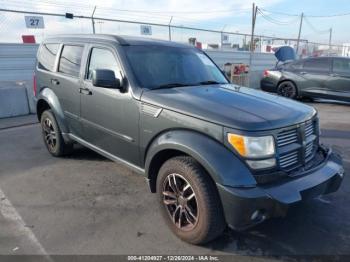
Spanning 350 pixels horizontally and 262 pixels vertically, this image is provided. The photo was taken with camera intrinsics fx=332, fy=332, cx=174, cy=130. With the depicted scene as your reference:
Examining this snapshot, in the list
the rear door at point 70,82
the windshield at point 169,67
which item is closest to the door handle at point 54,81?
the rear door at point 70,82

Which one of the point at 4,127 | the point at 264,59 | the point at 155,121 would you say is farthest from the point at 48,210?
the point at 264,59

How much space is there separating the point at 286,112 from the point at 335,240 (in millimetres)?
1302

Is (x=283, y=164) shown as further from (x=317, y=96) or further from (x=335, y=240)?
(x=317, y=96)

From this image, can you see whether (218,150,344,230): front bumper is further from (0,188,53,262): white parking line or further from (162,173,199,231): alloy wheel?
(0,188,53,262): white parking line

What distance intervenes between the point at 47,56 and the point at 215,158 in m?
3.81

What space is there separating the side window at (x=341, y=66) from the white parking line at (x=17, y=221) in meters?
10.00

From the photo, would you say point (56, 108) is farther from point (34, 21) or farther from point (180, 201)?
point (34, 21)

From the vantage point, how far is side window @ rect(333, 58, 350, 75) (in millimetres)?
10356

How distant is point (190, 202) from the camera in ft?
10.0

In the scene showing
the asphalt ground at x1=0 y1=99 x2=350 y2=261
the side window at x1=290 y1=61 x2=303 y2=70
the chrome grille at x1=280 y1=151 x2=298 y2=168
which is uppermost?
the side window at x1=290 y1=61 x2=303 y2=70

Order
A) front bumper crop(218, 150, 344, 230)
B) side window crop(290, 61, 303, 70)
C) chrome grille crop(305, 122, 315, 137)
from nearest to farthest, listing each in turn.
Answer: front bumper crop(218, 150, 344, 230) < chrome grille crop(305, 122, 315, 137) < side window crop(290, 61, 303, 70)

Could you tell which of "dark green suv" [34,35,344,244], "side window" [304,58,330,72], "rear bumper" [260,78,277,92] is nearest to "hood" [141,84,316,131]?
"dark green suv" [34,35,344,244]

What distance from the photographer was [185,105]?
3.06m

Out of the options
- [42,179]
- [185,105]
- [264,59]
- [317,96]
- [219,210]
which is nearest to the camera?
[219,210]
